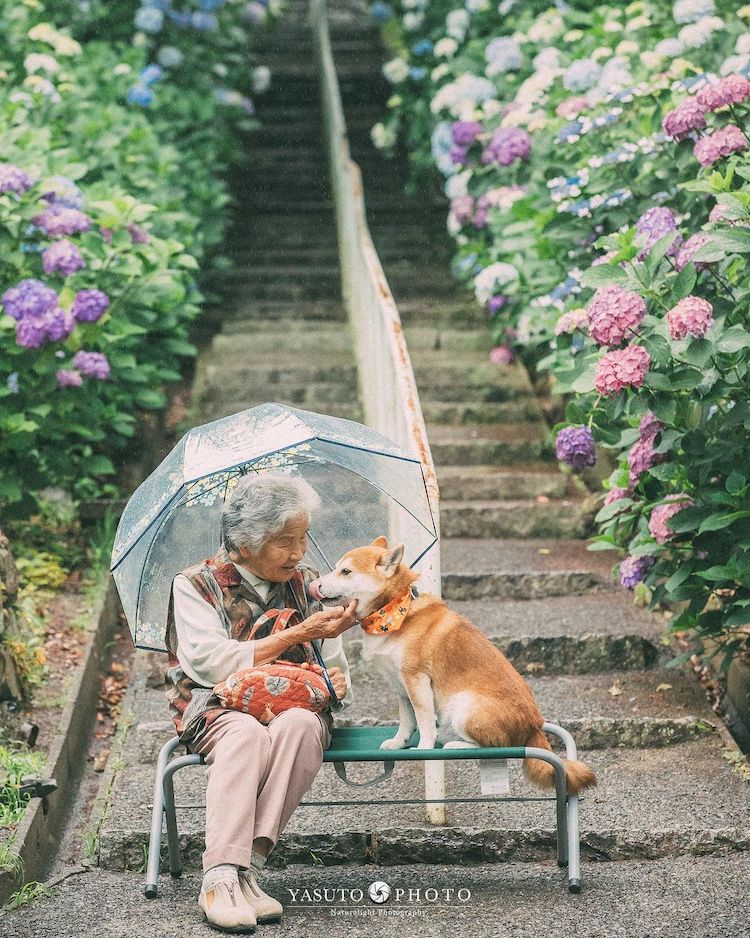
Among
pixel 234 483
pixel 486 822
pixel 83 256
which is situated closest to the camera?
pixel 234 483

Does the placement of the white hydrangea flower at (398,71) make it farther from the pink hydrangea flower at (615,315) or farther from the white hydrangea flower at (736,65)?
the pink hydrangea flower at (615,315)

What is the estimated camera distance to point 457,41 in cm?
898

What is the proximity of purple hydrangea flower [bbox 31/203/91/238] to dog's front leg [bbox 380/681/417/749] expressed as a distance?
288 cm

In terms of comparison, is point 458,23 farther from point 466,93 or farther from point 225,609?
point 225,609

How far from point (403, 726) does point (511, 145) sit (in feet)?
12.7

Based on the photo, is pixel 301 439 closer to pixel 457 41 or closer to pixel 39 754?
pixel 39 754

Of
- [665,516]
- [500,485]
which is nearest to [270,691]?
[665,516]

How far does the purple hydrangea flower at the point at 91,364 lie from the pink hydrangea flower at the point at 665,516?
2.58 metres

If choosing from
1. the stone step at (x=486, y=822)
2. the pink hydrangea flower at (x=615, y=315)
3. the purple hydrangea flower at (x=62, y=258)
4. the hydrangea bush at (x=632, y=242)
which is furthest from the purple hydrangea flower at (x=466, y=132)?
the stone step at (x=486, y=822)

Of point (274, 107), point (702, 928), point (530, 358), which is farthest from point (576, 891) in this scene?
point (274, 107)

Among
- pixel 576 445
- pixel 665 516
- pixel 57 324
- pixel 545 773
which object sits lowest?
pixel 545 773

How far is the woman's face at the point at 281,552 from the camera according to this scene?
3.47 meters

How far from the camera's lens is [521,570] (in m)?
5.53

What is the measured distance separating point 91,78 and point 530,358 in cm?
310
